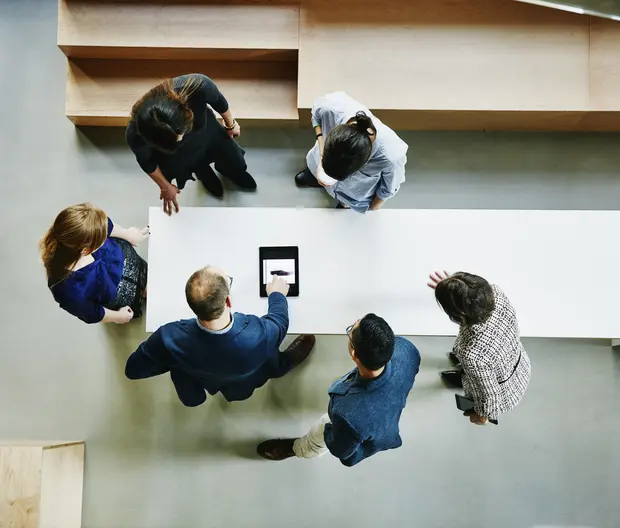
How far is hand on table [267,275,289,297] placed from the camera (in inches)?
75.1

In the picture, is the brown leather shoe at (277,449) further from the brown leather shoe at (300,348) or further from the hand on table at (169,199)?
the hand on table at (169,199)

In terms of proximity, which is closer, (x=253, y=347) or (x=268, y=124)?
(x=253, y=347)

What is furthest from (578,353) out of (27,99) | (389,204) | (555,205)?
(27,99)

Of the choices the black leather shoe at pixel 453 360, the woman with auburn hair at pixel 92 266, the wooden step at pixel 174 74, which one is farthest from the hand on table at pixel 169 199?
the black leather shoe at pixel 453 360

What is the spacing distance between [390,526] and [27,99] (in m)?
3.21

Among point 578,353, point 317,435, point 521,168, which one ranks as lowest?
point 317,435

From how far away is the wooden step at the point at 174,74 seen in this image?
2.61m

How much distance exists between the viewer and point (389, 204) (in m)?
2.72

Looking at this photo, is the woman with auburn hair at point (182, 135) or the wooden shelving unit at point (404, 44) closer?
the woman with auburn hair at point (182, 135)

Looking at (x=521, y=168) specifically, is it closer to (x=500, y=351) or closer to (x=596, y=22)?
(x=596, y=22)

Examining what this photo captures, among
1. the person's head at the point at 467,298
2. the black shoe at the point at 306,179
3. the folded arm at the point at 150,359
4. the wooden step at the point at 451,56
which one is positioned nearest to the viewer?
the person's head at the point at 467,298

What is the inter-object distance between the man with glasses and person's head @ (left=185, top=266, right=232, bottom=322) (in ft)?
1.47

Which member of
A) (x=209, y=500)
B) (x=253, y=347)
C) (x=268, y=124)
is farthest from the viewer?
(x=268, y=124)

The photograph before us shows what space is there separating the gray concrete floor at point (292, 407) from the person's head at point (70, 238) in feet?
3.29
